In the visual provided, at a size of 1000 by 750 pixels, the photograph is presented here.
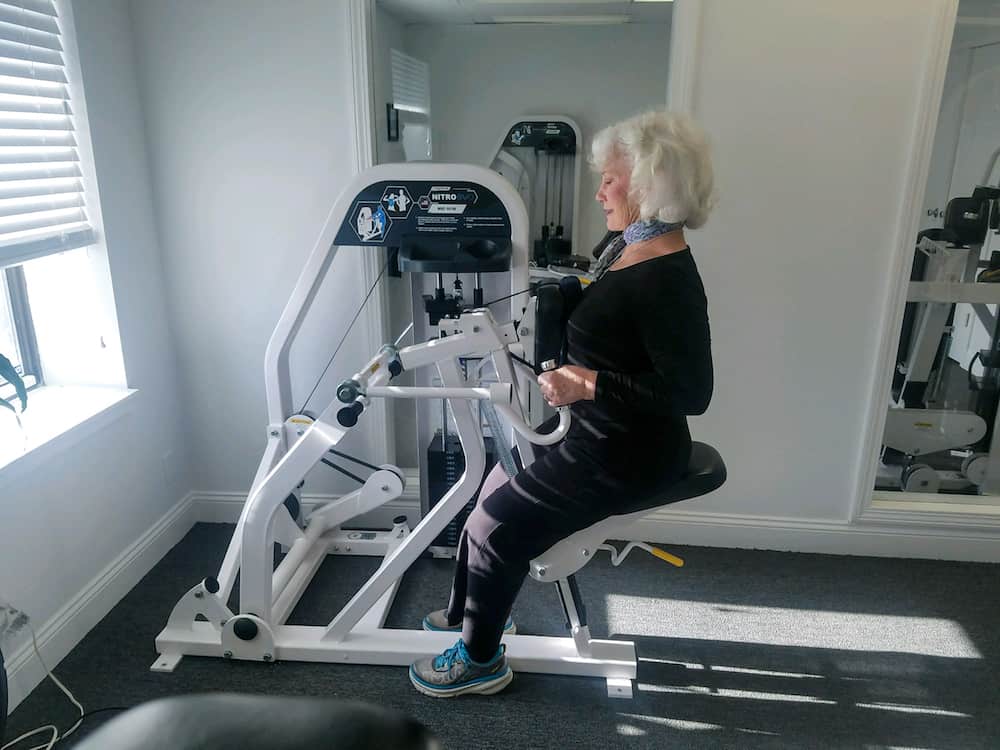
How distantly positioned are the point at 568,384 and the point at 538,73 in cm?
249

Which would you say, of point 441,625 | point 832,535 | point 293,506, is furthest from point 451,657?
point 832,535

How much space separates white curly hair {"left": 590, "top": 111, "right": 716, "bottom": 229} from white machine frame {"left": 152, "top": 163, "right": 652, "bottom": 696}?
384mm

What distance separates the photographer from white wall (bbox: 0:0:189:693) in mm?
2023

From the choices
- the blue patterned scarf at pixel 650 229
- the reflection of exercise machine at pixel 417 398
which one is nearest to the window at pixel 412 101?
the reflection of exercise machine at pixel 417 398

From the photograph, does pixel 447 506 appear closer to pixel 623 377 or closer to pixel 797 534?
pixel 623 377

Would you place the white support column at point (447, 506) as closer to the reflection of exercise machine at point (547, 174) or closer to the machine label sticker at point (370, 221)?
the machine label sticker at point (370, 221)

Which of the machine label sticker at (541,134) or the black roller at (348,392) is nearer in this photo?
the black roller at (348,392)

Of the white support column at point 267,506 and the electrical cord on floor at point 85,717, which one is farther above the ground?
the white support column at point 267,506

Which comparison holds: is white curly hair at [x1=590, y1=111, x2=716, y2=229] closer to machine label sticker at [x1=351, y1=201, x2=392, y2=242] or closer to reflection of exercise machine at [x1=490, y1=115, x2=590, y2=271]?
machine label sticker at [x1=351, y1=201, x2=392, y2=242]

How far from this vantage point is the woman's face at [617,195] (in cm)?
167

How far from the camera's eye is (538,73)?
365 centimetres

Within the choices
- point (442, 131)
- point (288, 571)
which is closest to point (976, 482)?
point (288, 571)

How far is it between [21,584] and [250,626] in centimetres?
60

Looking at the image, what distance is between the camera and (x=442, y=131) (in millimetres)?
3771
